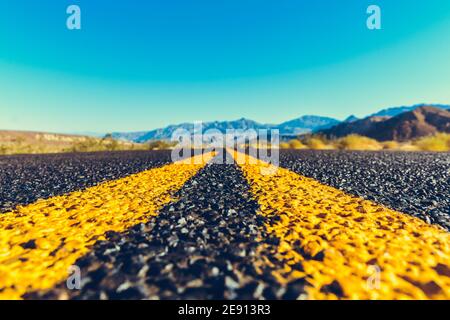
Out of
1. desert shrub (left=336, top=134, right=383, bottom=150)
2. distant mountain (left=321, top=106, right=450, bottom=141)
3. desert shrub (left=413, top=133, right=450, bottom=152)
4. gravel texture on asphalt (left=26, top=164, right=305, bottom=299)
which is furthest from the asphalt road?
distant mountain (left=321, top=106, right=450, bottom=141)

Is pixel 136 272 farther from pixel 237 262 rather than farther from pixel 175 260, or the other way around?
pixel 237 262

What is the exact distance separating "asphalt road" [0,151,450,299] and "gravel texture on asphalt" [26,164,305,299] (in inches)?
0.4

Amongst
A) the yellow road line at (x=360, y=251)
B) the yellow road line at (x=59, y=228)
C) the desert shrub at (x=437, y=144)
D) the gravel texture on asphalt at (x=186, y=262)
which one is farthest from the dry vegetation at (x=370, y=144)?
the gravel texture on asphalt at (x=186, y=262)

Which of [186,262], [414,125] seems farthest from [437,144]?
[414,125]

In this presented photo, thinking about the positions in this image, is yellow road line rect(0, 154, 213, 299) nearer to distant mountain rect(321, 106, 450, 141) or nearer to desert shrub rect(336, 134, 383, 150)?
desert shrub rect(336, 134, 383, 150)

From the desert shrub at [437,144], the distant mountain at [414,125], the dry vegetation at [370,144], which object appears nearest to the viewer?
the desert shrub at [437,144]

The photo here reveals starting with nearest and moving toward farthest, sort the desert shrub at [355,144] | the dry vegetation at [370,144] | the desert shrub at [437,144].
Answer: the desert shrub at [437,144] → the dry vegetation at [370,144] → the desert shrub at [355,144]

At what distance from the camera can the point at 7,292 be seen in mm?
2457

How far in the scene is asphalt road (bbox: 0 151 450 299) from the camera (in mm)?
2461

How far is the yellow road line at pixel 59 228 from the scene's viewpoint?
106 inches

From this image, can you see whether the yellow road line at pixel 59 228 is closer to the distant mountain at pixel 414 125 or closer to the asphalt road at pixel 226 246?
the asphalt road at pixel 226 246

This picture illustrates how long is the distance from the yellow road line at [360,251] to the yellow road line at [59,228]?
2324 millimetres

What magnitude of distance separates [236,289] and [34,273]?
213cm
